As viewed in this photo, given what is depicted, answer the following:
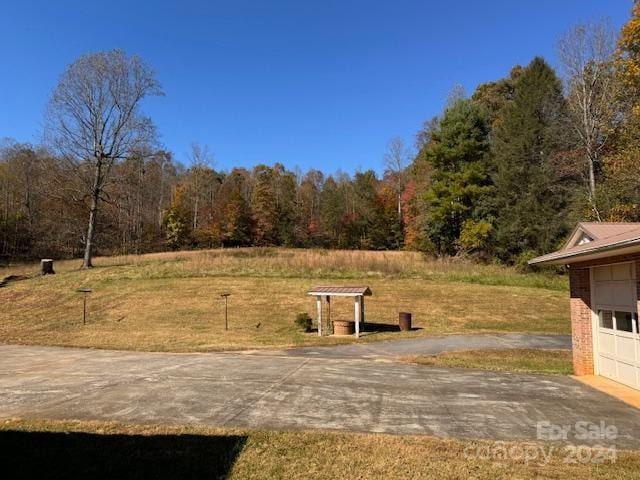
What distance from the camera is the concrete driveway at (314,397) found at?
A: 21.0 ft

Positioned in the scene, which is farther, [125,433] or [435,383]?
[435,383]

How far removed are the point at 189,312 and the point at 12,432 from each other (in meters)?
14.9

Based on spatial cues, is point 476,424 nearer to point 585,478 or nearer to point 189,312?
point 585,478

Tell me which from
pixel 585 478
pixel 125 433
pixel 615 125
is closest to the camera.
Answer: pixel 585 478

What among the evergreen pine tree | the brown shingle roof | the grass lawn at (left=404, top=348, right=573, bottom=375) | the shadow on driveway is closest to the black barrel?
the grass lawn at (left=404, top=348, right=573, bottom=375)

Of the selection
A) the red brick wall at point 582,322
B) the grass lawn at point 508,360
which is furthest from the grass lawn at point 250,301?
the red brick wall at point 582,322

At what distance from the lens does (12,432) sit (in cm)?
585

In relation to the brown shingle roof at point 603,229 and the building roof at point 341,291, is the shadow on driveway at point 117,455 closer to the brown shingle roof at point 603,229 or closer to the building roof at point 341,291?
the brown shingle roof at point 603,229

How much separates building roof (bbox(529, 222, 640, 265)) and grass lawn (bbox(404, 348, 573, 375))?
273 centimetres

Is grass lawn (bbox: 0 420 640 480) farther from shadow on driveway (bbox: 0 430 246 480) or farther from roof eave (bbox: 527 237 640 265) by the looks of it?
roof eave (bbox: 527 237 640 265)

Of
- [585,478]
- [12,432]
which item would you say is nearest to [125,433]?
[12,432]

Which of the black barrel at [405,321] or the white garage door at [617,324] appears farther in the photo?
the black barrel at [405,321]

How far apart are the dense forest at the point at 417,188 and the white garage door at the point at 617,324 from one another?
1604 centimetres

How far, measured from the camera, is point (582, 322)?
10.4 meters
